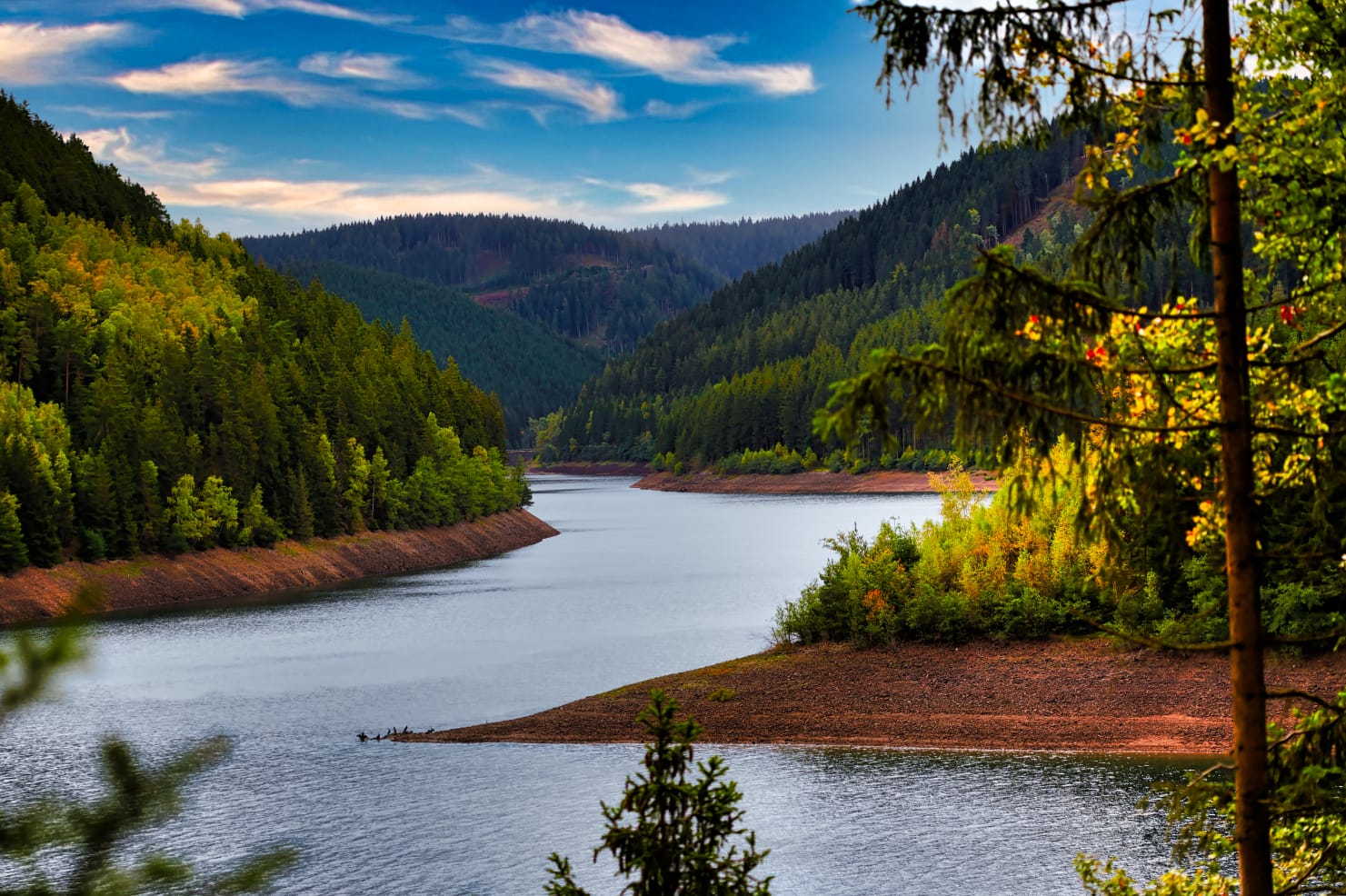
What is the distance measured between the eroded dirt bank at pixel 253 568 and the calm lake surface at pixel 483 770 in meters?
6.73

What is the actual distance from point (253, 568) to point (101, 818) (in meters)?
104

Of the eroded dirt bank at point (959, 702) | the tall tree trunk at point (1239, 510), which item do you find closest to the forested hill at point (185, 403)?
the eroded dirt bank at point (959, 702)

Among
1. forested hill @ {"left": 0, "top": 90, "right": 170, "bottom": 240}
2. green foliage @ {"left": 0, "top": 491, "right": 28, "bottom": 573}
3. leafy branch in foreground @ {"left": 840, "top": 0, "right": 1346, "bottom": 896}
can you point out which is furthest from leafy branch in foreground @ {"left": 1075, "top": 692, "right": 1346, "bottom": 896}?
forested hill @ {"left": 0, "top": 90, "right": 170, "bottom": 240}

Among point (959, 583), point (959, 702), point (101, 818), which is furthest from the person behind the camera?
point (959, 583)

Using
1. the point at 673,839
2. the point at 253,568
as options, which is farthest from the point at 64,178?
the point at 673,839

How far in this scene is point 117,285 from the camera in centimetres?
14250

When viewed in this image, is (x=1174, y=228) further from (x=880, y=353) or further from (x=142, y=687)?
(x=142, y=687)

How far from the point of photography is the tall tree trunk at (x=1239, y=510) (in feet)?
34.2

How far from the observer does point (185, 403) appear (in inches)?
4688

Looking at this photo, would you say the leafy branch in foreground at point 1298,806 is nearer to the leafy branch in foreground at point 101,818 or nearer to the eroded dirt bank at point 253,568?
the leafy branch in foreground at point 101,818

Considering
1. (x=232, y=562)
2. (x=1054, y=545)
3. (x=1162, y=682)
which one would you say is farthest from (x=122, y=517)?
(x=1162, y=682)

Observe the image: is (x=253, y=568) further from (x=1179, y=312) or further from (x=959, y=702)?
Result: (x=1179, y=312)

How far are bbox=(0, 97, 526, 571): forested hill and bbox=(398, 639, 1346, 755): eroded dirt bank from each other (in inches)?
2103

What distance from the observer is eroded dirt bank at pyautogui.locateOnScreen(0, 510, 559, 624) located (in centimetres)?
8538
